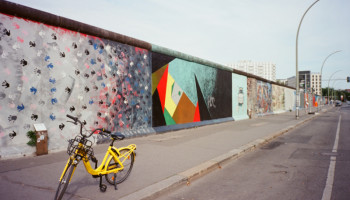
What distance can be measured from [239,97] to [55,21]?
1590cm

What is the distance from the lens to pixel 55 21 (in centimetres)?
699

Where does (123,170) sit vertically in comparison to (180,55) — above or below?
below

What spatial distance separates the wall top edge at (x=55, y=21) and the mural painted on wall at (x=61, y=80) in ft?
0.44

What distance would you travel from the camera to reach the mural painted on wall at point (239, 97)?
19484 millimetres

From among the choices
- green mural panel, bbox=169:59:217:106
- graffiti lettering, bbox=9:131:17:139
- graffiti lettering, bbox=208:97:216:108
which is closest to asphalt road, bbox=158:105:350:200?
graffiti lettering, bbox=9:131:17:139

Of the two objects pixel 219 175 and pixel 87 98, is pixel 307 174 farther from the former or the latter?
pixel 87 98

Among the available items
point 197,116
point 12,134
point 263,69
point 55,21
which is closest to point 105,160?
point 12,134

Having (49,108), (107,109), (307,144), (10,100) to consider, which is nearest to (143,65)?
(107,109)

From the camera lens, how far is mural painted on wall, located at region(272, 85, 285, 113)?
30.5 metres

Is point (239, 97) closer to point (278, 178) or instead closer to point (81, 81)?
point (81, 81)

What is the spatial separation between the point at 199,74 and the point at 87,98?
8.03m

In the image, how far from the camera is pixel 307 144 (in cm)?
945

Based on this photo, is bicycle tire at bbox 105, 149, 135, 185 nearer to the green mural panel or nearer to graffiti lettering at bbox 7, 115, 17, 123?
graffiti lettering at bbox 7, 115, 17, 123

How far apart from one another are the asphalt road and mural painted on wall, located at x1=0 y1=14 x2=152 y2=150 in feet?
13.8
